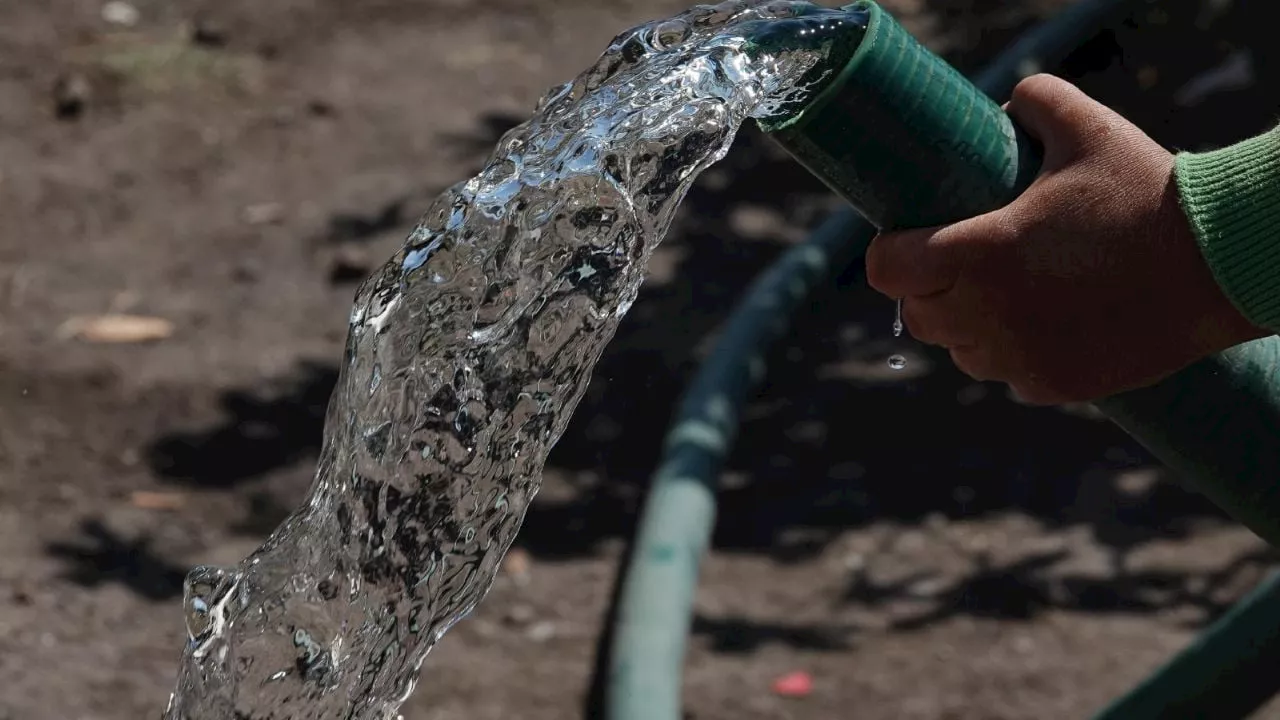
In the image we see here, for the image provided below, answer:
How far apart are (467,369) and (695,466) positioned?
57.8 inches

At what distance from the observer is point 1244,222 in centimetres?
156

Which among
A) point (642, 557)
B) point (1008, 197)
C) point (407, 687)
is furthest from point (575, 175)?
point (642, 557)

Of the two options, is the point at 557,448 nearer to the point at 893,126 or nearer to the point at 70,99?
the point at 70,99

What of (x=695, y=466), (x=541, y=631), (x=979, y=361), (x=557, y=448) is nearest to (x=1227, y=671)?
(x=979, y=361)

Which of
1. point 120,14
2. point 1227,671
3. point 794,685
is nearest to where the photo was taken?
point 1227,671

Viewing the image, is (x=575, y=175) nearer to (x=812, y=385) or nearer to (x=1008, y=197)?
(x=1008, y=197)

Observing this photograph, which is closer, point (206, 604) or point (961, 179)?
point (961, 179)

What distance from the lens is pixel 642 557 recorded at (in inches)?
122

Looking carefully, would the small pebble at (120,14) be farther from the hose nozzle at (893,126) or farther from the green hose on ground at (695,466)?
the hose nozzle at (893,126)

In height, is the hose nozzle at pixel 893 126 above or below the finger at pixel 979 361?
above

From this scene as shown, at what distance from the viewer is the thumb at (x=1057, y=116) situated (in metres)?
1.66

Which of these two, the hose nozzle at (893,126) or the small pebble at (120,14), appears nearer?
the hose nozzle at (893,126)

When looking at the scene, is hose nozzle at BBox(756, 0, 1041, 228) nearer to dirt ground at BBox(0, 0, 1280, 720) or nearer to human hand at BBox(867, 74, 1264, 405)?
human hand at BBox(867, 74, 1264, 405)

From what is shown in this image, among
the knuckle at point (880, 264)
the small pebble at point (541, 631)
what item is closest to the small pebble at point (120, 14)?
the small pebble at point (541, 631)
